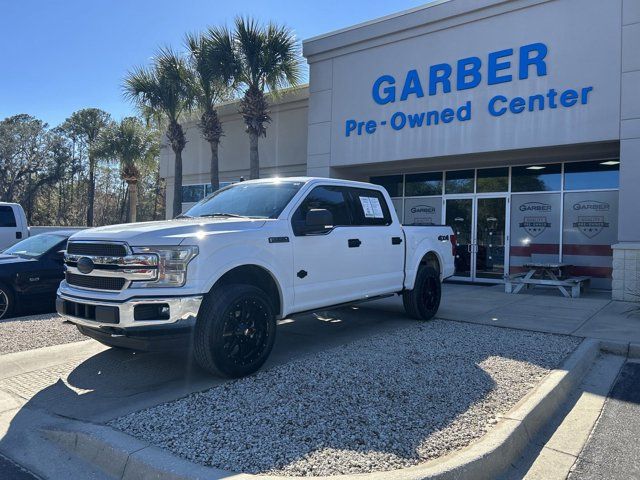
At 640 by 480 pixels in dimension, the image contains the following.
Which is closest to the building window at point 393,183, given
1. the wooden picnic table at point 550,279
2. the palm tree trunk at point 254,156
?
the palm tree trunk at point 254,156

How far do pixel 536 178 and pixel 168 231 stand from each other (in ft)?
37.1

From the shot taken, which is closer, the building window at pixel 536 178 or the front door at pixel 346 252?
the front door at pixel 346 252

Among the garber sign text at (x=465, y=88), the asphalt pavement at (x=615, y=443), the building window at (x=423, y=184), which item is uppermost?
the garber sign text at (x=465, y=88)

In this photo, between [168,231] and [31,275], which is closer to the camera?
[168,231]

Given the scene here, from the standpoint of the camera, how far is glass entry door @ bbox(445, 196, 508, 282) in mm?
13711

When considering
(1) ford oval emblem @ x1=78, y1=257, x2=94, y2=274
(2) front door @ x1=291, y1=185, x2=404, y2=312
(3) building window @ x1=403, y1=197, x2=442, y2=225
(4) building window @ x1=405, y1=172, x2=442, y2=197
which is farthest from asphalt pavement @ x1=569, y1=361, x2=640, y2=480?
(4) building window @ x1=405, y1=172, x2=442, y2=197

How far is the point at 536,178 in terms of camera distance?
13.2 meters

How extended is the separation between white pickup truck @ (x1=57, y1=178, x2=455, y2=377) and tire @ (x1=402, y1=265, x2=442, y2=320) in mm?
1295

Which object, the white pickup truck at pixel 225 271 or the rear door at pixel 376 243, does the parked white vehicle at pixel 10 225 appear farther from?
the rear door at pixel 376 243

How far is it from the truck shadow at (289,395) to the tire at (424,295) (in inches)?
63.3

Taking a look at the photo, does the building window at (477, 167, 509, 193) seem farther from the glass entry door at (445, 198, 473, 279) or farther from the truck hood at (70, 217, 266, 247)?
the truck hood at (70, 217, 266, 247)

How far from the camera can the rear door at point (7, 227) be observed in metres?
11.5

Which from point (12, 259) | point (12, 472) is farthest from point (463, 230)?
point (12, 472)

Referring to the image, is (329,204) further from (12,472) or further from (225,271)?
(12,472)
